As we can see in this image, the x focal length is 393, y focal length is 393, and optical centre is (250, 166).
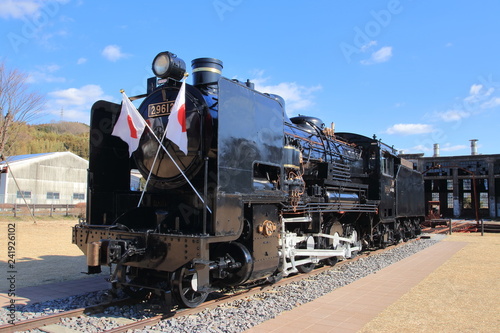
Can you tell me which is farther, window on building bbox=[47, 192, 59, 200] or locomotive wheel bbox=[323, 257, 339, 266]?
window on building bbox=[47, 192, 59, 200]

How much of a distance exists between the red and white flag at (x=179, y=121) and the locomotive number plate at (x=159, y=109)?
1.75ft

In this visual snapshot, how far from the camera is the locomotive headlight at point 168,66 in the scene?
20.4 feet

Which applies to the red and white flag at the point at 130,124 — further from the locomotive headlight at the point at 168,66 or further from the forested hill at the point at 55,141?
the forested hill at the point at 55,141

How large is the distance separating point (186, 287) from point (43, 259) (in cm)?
711

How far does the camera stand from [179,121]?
577 cm

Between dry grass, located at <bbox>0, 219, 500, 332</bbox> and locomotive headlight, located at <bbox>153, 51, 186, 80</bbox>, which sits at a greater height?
locomotive headlight, located at <bbox>153, 51, 186, 80</bbox>

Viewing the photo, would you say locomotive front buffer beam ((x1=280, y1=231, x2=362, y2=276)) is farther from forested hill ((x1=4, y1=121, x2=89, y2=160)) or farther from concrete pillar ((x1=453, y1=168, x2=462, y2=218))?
forested hill ((x1=4, y1=121, x2=89, y2=160))

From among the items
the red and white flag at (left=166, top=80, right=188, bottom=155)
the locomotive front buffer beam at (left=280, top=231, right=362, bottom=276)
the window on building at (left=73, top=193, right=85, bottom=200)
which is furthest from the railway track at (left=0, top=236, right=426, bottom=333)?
the window on building at (left=73, top=193, right=85, bottom=200)

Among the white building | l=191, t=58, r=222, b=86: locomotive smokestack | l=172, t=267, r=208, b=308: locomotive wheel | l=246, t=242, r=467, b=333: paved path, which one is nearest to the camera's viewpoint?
l=246, t=242, r=467, b=333: paved path

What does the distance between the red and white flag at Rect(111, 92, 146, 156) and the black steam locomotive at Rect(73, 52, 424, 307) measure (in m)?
0.22

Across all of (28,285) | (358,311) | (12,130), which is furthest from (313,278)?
(12,130)

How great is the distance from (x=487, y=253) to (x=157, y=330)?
1223cm

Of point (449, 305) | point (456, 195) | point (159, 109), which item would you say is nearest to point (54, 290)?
point (159, 109)

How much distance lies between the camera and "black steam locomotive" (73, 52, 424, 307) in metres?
5.43
